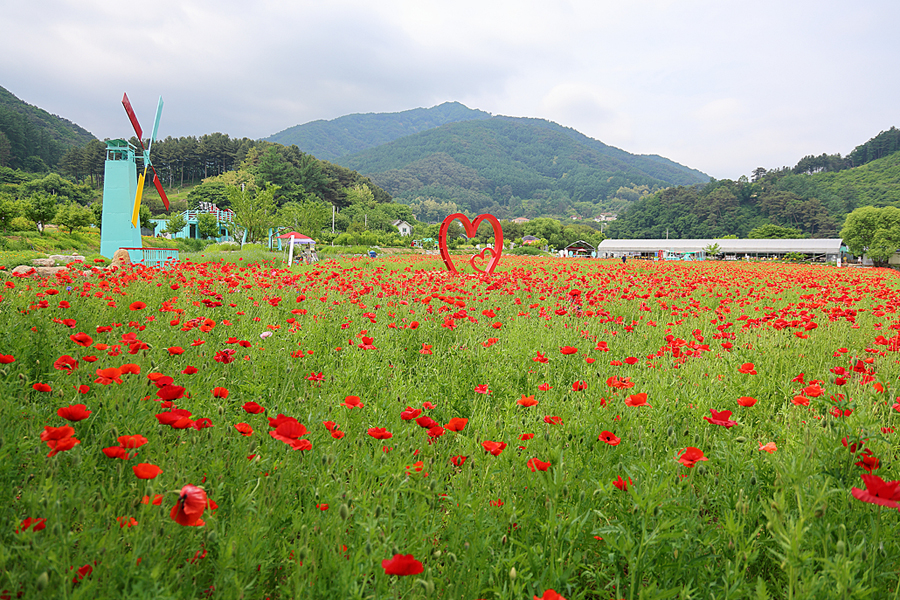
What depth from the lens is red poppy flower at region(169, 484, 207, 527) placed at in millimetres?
1127

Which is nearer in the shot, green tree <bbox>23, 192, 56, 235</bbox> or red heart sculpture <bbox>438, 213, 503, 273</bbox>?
red heart sculpture <bbox>438, 213, 503, 273</bbox>

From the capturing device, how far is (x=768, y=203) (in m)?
86.9

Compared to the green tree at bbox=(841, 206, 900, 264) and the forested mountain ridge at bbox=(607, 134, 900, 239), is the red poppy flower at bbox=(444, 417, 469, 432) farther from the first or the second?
the forested mountain ridge at bbox=(607, 134, 900, 239)

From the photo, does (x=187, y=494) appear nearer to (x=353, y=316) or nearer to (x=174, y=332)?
(x=174, y=332)

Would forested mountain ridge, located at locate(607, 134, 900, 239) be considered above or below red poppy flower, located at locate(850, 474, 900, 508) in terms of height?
above

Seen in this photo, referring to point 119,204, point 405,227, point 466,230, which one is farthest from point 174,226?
point 405,227

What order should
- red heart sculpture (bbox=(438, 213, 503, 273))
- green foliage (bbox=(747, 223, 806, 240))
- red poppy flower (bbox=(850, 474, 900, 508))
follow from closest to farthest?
red poppy flower (bbox=(850, 474, 900, 508))
red heart sculpture (bbox=(438, 213, 503, 273))
green foliage (bbox=(747, 223, 806, 240))

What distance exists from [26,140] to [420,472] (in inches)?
3796

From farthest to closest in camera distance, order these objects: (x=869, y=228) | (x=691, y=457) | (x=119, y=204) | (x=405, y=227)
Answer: (x=405, y=227) → (x=869, y=228) → (x=119, y=204) → (x=691, y=457)

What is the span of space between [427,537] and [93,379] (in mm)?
1955

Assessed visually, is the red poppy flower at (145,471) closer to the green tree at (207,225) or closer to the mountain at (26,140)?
the green tree at (207,225)

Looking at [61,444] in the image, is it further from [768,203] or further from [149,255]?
[768,203]

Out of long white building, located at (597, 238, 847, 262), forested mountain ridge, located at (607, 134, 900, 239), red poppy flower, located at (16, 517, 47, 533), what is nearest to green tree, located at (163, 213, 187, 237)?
red poppy flower, located at (16, 517, 47, 533)

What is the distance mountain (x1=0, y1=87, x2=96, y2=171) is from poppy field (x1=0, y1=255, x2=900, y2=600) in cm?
8937
